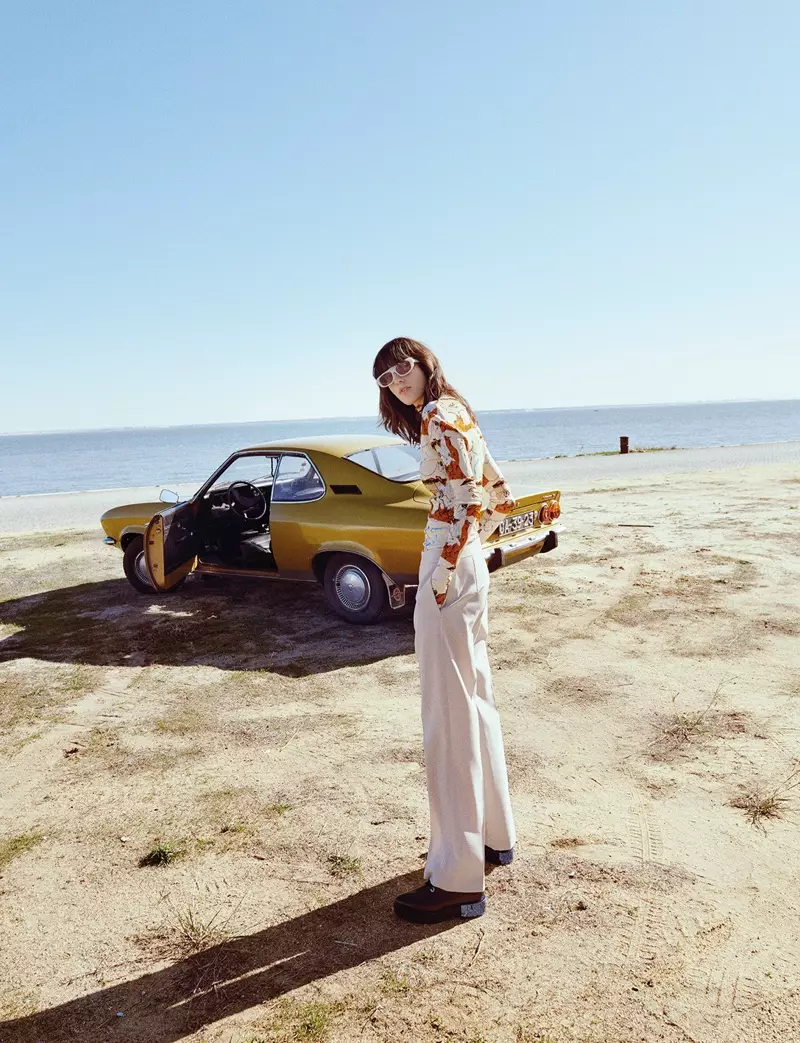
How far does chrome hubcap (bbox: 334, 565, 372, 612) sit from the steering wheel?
1.94m

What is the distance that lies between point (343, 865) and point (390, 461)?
4284mm

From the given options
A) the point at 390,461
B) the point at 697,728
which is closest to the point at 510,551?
the point at 390,461

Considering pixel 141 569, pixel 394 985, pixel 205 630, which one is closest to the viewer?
pixel 394 985

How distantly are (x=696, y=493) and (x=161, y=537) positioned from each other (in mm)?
11550

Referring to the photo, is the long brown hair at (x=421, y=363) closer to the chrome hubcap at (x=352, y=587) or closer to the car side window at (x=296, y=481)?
the chrome hubcap at (x=352, y=587)

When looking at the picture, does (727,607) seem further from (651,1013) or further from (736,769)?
(651,1013)

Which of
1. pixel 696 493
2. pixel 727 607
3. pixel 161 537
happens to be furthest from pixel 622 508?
pixel 161 537

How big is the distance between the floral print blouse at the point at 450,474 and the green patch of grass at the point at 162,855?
5.71ft

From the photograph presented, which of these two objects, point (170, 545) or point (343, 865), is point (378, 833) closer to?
point (343, 865)

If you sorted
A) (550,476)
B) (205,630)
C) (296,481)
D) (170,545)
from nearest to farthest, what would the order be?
(205,630), (296,481), (170,545), (550,476)

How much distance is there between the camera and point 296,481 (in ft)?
23.8

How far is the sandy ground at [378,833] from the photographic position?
247 cm

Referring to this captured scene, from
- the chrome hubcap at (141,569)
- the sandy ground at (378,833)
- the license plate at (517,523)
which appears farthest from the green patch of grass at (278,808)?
the chrome hubcap at (141,569)

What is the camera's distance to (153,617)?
750 cm
